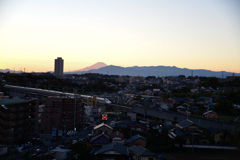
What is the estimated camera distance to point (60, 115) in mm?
8617

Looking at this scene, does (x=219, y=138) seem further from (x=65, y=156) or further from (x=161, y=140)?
(x=65, y=156)

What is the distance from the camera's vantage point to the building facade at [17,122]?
6.73 m

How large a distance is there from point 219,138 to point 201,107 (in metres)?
8.05

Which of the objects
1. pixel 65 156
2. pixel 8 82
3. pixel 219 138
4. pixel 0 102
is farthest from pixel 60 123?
pixel 8 82

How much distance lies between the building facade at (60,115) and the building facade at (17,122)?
40 cm

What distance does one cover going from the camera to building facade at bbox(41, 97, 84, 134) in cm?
837

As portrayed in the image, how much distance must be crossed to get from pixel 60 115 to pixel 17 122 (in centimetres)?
177

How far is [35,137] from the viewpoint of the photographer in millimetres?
8031

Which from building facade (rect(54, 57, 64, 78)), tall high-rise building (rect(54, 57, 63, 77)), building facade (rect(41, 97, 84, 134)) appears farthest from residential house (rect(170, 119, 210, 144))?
tall high-rise building (rect(54, 57, 63, 77))

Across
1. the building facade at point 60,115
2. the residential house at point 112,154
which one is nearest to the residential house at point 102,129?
the building facade at point 60,115

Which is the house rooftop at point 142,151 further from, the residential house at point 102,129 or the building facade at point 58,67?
the building facade at point 58,67

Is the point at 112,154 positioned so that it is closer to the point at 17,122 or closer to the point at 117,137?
the point at 117,137

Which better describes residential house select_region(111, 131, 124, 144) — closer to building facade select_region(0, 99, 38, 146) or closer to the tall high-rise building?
building facade select_region(0, 99, 38, 146)

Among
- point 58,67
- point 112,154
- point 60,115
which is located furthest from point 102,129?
point 58,67
